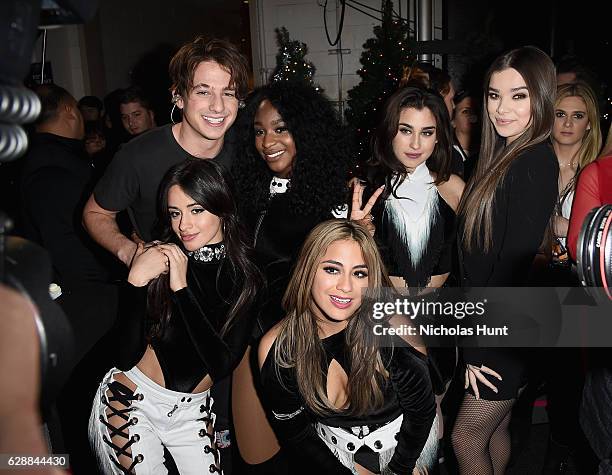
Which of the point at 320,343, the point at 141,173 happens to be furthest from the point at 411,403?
the point at 141,173

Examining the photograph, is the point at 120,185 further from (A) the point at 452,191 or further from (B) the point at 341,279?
(A) the point at 452,191

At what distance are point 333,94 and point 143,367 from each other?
577 centimetres

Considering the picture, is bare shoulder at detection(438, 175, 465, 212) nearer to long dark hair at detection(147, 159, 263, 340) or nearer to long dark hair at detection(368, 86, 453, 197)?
long dark hair at detection(368, 86, 453, 197)

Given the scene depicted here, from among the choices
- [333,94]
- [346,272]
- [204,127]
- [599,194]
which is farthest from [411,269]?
[333,94]

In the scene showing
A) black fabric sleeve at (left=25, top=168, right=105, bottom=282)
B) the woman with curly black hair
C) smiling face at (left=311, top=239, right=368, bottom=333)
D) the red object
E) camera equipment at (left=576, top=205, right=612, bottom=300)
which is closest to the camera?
camera equipment at (left=576, top=205, right=612, bottom=300)

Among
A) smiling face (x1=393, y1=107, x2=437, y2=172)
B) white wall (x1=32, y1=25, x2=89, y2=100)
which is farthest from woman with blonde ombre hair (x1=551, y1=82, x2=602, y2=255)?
white wall (x1=32, y1=25, x2=89, y2=100)

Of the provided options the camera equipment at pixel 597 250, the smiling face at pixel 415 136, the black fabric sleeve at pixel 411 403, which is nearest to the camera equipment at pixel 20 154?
the camera equipment at pixel 597 250

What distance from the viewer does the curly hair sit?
234cm

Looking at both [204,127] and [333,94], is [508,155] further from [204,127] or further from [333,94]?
[333,94]

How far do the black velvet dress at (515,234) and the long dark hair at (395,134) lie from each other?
0.44m

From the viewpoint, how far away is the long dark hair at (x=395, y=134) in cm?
233

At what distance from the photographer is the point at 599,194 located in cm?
169

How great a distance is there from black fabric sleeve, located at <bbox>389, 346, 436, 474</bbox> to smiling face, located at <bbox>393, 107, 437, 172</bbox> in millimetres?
799

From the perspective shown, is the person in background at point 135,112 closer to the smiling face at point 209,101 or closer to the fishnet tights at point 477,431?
the smiling face at point 209,101
